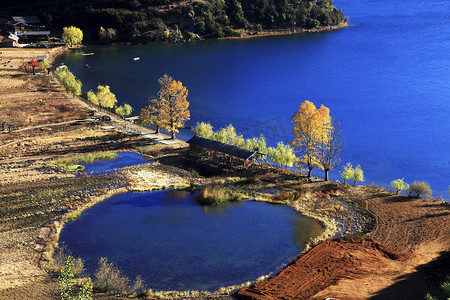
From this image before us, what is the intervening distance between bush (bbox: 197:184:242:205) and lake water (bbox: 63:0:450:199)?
15560mm

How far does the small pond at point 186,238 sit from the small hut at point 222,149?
8715 mm

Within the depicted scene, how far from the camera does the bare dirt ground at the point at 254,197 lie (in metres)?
36.9

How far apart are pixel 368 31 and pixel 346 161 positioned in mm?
110574

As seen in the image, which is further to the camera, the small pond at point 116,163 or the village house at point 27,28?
the village house at point 27,28

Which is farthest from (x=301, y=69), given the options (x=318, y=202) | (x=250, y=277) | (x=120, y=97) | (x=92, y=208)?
(x=250, y=277)

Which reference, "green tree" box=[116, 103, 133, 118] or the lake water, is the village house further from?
"green tree" box=[116, 103, 133, 118]

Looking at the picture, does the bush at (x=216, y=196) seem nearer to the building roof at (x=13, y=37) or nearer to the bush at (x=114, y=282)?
the bush at (x=114, y=282)

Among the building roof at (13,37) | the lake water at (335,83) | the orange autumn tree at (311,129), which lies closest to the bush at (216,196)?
the orange autumn tree at (311,129)

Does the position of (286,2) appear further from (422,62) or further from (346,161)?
(346,161)

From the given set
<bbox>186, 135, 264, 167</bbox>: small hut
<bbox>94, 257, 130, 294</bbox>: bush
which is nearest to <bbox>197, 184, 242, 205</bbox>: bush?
<bbox>186, 135, 264, 167</bbox>: small hut

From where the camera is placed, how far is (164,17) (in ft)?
512

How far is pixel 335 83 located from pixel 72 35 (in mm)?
81529

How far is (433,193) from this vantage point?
2312 inches

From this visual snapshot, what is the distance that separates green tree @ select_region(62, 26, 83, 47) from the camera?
474 feet
